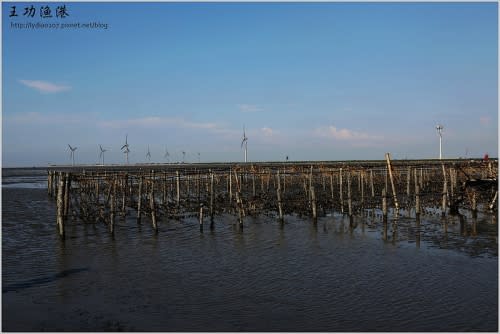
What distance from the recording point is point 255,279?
37.8ft

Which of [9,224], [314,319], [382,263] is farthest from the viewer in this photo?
[9,224]

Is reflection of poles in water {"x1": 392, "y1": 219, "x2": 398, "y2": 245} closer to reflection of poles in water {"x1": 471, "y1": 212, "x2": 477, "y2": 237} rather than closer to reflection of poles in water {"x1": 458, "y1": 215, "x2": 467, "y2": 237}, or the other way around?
reflection of poles in water {"x1": 458, "y1": 215, "x2": 467, "y2": 237}

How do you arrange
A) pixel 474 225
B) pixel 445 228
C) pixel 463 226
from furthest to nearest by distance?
pixel 474 225, pixel 463 226, pixel 445 228

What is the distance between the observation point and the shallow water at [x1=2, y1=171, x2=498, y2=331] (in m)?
8.67

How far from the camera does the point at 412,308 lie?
30.1 feet

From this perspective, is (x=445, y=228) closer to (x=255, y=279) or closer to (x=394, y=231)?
(x=394, y=231)

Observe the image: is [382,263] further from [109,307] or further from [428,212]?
[428,212]

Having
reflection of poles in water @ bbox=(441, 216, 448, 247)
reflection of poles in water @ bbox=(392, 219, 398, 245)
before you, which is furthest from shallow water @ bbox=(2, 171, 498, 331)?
reflection of poles in water @ bbox=(392, 219, 398, 245)

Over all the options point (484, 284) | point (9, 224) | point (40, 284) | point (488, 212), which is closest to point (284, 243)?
point (484, 284)

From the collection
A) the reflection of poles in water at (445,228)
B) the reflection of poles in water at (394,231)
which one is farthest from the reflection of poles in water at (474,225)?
the reflection of poles in water at (394,231)

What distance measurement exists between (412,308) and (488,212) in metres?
15.0

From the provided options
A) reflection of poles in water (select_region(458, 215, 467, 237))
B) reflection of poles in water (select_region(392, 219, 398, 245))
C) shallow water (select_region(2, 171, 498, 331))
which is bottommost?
shallow water (select_region(2, 171, 498, 331))

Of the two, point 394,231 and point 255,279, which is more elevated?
point 394,231

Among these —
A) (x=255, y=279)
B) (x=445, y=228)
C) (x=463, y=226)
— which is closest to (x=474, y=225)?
(x=463, y=226)
